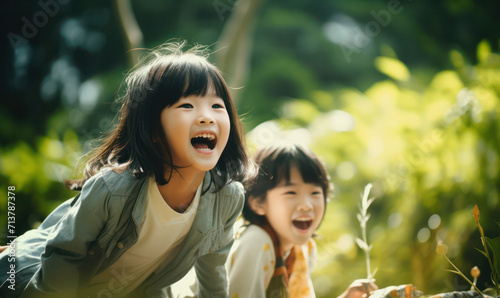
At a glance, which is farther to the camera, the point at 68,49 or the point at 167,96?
the point at 68,49

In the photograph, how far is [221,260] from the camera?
5.29 ft

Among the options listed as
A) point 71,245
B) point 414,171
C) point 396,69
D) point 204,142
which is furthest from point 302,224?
point 396,69

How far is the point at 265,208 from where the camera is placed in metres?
1.84

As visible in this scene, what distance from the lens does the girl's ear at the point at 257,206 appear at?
1.85 meters

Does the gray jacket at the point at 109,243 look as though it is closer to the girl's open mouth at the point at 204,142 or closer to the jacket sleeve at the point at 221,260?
the jacket sleeve at the point at 221,260

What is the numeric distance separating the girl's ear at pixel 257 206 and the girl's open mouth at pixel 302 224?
138mm

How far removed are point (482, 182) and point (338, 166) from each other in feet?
3.19

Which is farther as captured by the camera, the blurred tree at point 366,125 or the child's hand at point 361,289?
the blurred tree at point 366,125

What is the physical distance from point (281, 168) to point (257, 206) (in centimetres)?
19

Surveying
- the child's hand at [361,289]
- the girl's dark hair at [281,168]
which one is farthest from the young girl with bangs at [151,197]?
the child's hand at [361,289]

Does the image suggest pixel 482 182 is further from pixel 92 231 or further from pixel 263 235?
pixel 92 231

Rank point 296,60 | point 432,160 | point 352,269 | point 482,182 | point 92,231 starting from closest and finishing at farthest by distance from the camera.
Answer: point 92,231, point 482,182, point 432,160, point 352,269, point 296,60

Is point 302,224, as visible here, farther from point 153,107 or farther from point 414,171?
point 414,171

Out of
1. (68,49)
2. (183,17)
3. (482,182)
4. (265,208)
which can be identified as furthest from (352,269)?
(183,17)
